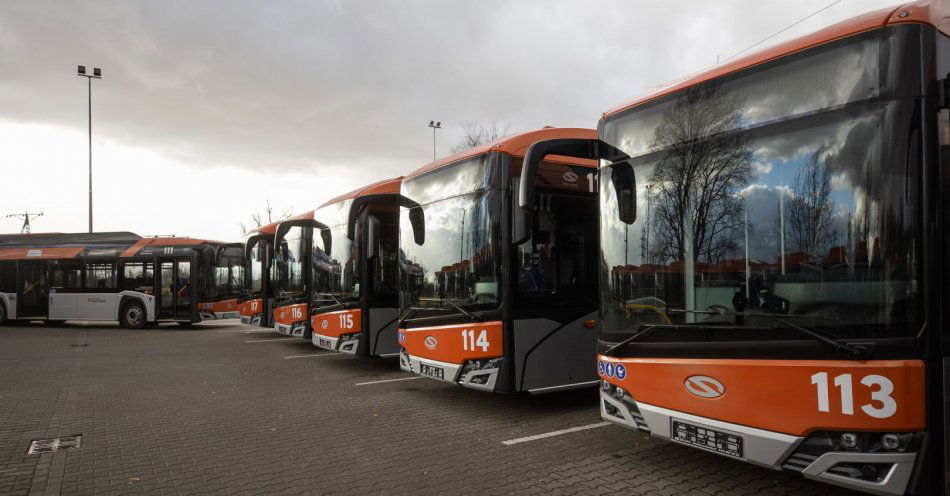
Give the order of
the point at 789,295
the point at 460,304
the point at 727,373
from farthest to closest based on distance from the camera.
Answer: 1. the point at 460,304
2. the point at 727,373
3. the point at 789,295

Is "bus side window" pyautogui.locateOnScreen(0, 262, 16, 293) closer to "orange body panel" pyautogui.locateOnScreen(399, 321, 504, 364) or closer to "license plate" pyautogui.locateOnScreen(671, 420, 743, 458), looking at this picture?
"orange body panel" pyautogui.locateOnScreen(399, 321, 504, 364)

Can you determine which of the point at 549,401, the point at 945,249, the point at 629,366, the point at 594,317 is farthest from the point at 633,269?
the point at 549,401

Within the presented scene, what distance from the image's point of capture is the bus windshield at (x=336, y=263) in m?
10.3

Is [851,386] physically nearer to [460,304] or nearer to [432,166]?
[460,304]

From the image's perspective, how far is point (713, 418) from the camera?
381cm

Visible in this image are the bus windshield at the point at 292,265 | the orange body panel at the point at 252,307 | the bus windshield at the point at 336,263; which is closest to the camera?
the bus windshield at the point at 336,263

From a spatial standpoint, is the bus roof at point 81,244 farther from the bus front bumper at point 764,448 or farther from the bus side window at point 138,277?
the bus front bumper at point 764,448

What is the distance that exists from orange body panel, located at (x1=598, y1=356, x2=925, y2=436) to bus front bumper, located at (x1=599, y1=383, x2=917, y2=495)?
63mm

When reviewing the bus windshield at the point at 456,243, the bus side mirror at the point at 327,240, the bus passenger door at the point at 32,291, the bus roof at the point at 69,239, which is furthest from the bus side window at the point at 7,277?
the bus windshield at the point at 456,243

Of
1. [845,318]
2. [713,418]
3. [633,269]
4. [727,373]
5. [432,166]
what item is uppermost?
[432,166]

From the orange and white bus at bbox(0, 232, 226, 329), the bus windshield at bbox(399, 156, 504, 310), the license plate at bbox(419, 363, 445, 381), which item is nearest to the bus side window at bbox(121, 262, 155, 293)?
the orange and white bus at bbox(0, 232, 226, 329)

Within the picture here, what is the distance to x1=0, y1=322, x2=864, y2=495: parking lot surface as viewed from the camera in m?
4.60

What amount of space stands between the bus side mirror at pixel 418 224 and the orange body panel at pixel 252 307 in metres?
9.98

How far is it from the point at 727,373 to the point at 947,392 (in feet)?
3.65
